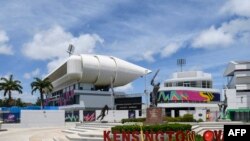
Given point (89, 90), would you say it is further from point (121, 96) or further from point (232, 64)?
point (232, 64)

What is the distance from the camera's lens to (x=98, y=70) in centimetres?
10719

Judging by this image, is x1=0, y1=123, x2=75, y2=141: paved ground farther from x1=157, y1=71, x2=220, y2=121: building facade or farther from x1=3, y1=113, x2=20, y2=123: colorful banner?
x1=157, y1=71, x2=220, y2=121: building facade

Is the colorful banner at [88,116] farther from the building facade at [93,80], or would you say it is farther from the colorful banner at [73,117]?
the building facade at [93,80]

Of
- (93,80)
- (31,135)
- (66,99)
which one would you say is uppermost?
(93,80)

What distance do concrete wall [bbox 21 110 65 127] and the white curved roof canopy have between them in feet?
108

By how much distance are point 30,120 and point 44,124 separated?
8.88ft

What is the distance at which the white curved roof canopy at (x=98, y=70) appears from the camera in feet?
342

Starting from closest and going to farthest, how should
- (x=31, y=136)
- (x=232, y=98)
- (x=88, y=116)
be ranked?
(x=31, y=136) < (x=88, y=116) < (x=232, y=98)

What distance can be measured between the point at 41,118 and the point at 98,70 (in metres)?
40.3

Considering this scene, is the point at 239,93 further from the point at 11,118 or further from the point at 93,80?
the point at 11,118

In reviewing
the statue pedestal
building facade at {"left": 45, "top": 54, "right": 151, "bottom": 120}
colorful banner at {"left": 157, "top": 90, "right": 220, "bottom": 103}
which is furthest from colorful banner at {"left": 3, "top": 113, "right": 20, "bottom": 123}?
colorful banner at {"left": 157, "top": 90, "right": 220, "bottom": 103}

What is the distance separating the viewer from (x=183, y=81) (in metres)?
118

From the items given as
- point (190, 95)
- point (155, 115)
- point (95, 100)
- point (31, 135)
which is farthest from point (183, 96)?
point (155, 115)

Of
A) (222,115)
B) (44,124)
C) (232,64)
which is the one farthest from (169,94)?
(44,124)
